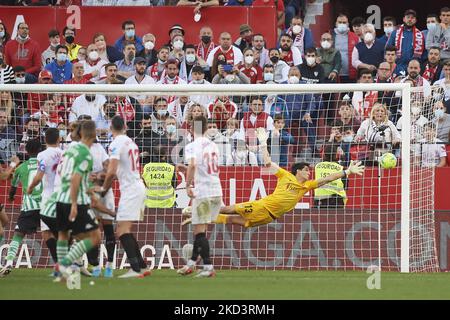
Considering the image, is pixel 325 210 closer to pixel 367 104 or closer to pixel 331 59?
pixel 367 104

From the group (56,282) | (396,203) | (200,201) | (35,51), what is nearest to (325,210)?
(396,203)

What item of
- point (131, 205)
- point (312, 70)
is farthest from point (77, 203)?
point (312, 70)

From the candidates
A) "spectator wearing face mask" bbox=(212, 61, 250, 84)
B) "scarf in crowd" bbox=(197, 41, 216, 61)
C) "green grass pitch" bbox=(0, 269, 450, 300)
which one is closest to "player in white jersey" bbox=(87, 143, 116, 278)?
"green grass pitch" bbox=(0, 269, 450, 300)

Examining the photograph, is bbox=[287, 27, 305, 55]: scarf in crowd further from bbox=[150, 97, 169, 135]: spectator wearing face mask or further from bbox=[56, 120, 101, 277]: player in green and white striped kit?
bbox=[56, 120, 101, 277]: player in green and white striped kit

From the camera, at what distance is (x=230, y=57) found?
25.2 metres

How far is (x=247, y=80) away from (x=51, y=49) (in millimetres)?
4567

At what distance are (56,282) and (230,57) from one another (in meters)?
9.73

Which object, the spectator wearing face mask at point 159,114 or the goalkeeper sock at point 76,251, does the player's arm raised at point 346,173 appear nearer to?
the spectator wearing face mask at point 159,114

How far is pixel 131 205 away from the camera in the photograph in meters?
17.0

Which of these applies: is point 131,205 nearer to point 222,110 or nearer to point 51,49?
point 222,110

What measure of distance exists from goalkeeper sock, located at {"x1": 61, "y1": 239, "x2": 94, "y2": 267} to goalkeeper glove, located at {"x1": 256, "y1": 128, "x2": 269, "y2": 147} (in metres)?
5.05

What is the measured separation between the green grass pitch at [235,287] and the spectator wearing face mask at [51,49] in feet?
27.3

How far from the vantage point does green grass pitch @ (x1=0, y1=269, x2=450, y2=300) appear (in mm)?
14734

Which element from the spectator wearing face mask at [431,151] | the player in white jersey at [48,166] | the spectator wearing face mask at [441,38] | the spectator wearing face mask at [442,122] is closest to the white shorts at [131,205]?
the player in white jersey at [48,166]
